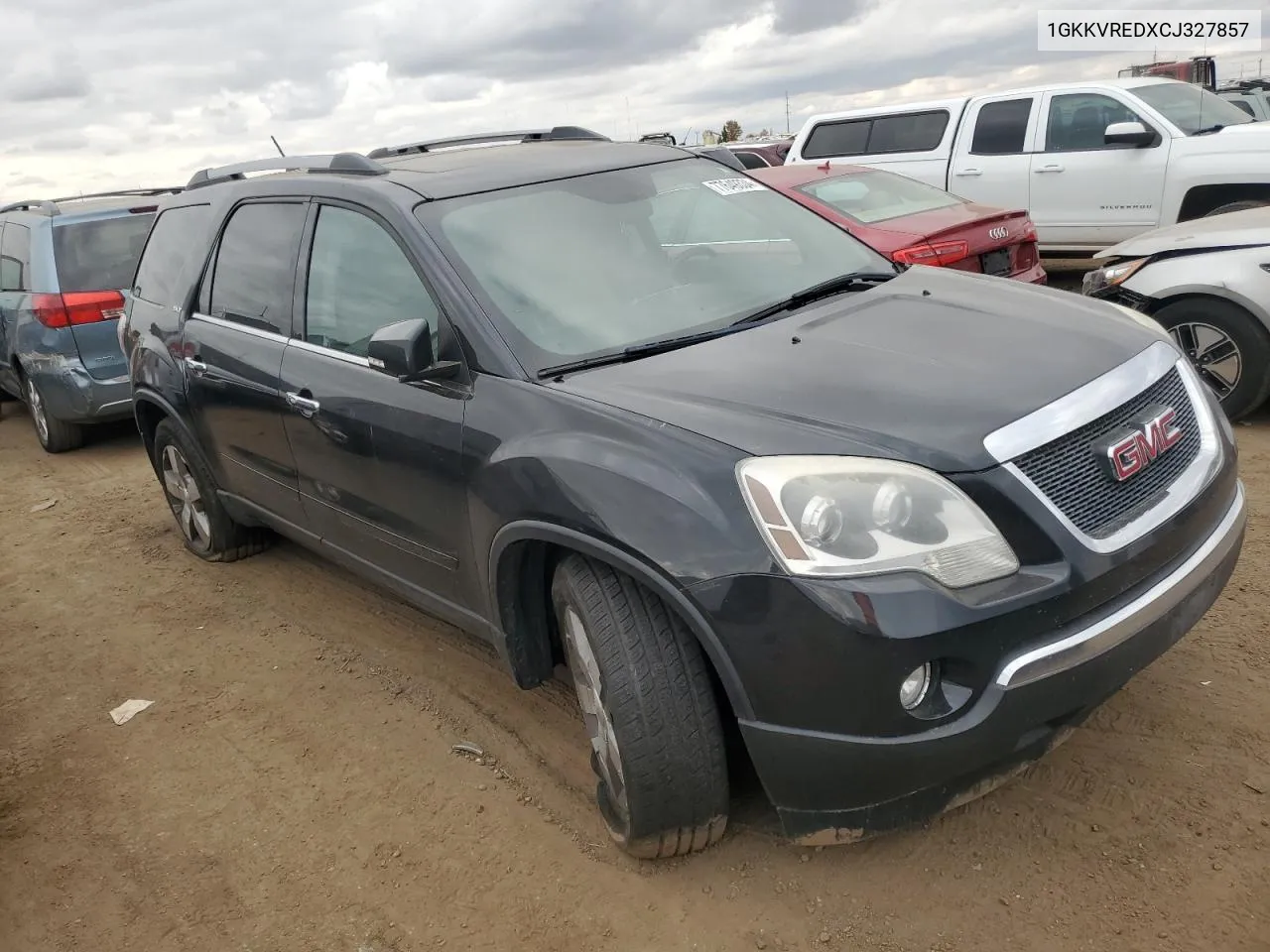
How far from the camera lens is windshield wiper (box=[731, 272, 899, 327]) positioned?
10.2 feet

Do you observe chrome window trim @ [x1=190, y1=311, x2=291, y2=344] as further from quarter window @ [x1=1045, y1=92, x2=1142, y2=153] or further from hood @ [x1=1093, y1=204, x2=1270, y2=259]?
quarter window @ [x1=1045, y1=92, x2=1142, y2=153]

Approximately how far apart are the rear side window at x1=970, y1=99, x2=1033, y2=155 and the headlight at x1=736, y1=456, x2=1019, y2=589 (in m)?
8.24

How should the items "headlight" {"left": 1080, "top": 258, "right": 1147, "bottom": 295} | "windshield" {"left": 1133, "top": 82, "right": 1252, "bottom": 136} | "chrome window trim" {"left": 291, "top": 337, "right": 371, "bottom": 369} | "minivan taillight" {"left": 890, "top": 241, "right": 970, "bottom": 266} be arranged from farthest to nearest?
"windshield" {"left": 1133, "top": 82, "right": 1252, "bottom": 136}
"minivan taillight" {"left": 890, "top": 241, "right": 970, "bottom": 266}
"headlight" {"left": 1080, "top": 258, "right": 1147, "bottom": 295}
"chrome window trim" {"left": 291, "top": 337, "right": 371, "bottom": 369}

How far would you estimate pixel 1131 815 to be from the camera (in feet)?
8.64

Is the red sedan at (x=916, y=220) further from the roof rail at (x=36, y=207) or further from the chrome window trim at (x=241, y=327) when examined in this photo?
the roof rail at (x=36, y=207)

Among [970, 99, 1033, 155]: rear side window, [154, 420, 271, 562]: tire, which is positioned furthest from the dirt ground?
[970, 99, 1033, 155]: rear side window

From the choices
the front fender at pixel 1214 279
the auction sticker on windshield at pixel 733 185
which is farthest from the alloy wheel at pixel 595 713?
the front fender at pixel 1214 279

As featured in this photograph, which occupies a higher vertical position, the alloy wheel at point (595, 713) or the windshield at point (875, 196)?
the windshield at point (875, 196)

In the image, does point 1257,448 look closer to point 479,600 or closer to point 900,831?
point 900,831

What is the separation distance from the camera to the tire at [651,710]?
7.92 ft

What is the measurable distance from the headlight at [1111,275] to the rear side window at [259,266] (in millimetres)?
4264

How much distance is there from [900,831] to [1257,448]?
11.4 feet

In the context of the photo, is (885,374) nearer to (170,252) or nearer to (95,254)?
(170,252)

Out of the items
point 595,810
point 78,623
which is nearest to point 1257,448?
point 595,810
